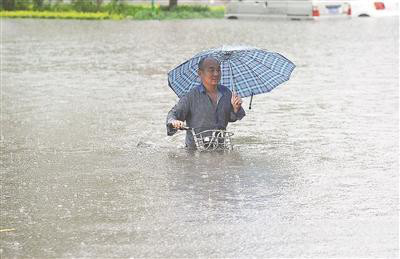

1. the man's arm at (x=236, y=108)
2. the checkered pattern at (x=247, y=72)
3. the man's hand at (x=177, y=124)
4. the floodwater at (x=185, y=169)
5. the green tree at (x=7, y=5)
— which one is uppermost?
the checkered pattern at (x=247, y=72)

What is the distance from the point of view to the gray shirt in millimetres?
10133

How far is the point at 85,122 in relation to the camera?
12242 millimetres

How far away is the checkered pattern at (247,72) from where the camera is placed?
10.4 m

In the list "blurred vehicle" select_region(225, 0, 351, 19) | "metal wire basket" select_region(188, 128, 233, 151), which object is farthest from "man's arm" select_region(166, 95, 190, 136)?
"blurred vehicle" select_region(225, 0, 351, 19)

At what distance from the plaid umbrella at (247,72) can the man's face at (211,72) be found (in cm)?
39

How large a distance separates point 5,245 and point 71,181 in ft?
7.05

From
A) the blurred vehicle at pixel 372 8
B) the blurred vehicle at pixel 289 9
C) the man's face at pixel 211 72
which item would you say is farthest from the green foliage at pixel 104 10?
the man's face at pixel 211 72

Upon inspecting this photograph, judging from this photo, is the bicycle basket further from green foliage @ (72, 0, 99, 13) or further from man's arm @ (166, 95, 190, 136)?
green foliage @ (72, 0, 99, 13)

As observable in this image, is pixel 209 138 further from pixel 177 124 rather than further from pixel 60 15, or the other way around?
pixel 60 15

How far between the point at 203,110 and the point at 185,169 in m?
0.90

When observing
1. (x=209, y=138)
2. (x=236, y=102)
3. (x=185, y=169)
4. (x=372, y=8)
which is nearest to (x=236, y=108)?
(x=236, y=102)

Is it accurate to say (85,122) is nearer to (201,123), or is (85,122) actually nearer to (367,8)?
(201,123)

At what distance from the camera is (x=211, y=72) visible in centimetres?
995

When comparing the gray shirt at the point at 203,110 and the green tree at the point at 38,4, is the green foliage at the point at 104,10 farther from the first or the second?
the gray shirt at the point at 203,110
